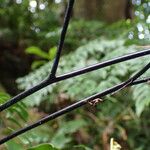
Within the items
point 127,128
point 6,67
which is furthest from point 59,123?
point 6,67

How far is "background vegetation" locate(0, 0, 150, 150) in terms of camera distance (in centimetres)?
128

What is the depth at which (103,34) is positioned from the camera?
216cm

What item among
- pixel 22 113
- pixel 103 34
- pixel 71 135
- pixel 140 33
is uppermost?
pixel 103 34

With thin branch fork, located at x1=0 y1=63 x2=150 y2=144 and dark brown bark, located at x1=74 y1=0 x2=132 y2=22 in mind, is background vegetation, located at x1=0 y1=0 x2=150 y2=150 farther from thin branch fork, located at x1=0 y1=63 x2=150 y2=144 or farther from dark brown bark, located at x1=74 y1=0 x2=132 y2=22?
thin branch fork, located at x1=0 y1=63 x2=150 y2=144

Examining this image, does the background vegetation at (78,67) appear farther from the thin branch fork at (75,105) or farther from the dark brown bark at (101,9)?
the thin branch fork at (75,105)

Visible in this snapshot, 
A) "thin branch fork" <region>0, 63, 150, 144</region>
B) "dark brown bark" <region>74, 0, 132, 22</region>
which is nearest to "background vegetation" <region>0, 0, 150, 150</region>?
"dark brown bark" <region>74, 0, 132, 22</region>

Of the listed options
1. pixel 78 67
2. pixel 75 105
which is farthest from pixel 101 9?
pixel 75 105

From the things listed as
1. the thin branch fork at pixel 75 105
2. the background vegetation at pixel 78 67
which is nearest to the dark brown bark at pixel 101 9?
the background vegetation at pixel 78 67

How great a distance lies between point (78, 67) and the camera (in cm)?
153

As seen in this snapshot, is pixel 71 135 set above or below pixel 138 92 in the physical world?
above

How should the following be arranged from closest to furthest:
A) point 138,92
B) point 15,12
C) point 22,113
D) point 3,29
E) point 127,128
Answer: point 22,113 < point 138,92 < point 127,128 < point 3,29 < point 15,12

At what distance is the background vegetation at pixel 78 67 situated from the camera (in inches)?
50.6

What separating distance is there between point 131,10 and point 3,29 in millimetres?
946

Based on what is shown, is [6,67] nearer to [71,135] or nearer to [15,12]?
[15,12]
